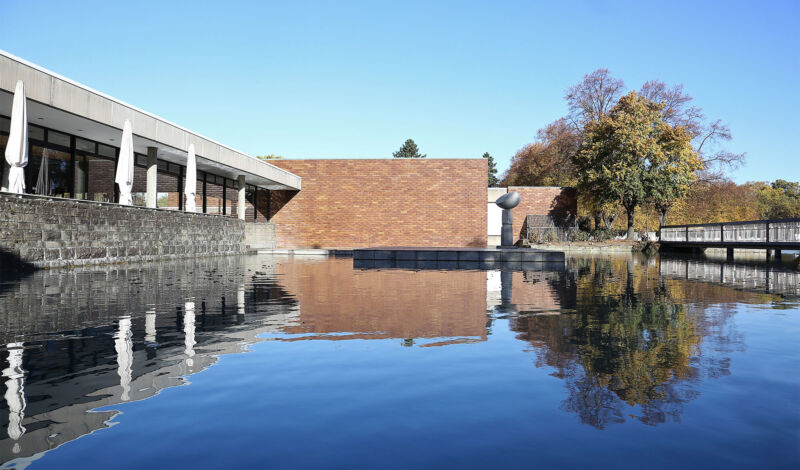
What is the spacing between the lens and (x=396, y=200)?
Answer: 110 ft

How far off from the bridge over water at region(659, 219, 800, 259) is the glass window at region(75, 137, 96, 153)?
2486cm

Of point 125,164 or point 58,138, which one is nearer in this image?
point 125,164

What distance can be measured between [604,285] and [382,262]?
9.37 m

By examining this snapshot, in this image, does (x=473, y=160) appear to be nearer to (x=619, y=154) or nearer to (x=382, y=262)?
(x=619, y=154)

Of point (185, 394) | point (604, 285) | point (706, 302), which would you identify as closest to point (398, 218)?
point (604, 285)

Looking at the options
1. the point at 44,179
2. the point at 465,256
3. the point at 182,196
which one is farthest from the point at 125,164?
the point at 182,196

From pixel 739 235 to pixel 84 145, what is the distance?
27009mm

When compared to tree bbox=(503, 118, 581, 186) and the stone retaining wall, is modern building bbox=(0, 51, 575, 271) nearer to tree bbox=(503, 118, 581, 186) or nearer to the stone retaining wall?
the stone retaining wall

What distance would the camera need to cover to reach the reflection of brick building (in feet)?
17.4

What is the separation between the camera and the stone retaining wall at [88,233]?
12.2 metres

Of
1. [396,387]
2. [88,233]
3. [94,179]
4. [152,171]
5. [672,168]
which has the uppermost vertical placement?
[672,168]

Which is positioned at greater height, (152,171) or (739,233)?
(152,171)

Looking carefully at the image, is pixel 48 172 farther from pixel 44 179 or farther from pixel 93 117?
pixel 93 117

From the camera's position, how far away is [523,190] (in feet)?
126
